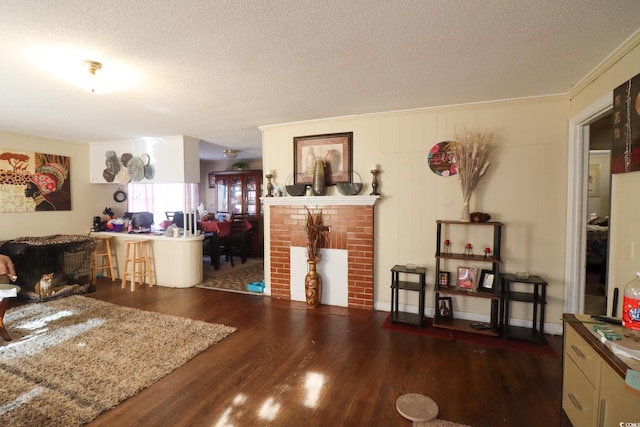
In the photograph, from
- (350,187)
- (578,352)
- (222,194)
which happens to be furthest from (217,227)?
(578,352)

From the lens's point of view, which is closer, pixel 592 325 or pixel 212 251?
pixel 592 325

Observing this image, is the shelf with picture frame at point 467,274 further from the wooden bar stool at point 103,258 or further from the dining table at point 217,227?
the wooden bar stool at point 103,258

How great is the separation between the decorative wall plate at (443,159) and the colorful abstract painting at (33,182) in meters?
5.47

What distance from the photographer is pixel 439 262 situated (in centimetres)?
322

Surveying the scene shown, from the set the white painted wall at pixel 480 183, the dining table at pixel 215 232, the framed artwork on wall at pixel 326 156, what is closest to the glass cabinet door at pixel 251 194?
the dining table at pixel 215 232

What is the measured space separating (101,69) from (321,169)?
2237mm

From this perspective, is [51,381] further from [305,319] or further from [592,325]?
[592,325]

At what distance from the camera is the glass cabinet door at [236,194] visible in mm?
6922

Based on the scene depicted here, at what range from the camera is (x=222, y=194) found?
724 cm

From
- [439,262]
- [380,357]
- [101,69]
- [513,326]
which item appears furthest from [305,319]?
[101,69]

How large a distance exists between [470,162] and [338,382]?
7.59 feet

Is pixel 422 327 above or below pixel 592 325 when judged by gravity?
below

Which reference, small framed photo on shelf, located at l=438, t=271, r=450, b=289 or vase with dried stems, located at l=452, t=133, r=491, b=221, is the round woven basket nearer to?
vase with dried stems, located at l=452, t=133, r=491, b=221

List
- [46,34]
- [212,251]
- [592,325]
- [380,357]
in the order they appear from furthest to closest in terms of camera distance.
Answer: [212,251]
[380,357]
[46,34]
[592,325]
